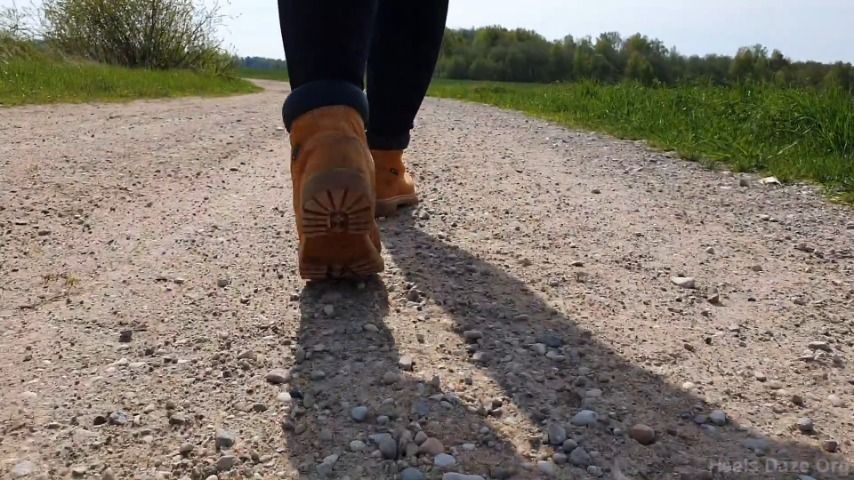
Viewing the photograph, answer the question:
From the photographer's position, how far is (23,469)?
1055mm

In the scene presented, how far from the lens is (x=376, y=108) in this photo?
212 cm

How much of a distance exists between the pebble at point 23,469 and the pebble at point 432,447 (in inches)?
22.0

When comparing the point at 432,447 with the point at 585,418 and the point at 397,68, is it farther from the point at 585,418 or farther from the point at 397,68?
the point at 397,68

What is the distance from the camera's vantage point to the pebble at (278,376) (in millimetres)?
1343

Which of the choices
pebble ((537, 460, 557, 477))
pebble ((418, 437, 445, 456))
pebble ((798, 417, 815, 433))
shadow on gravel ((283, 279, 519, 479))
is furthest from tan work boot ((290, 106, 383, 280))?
pebble ((798, 417, 815, 433))

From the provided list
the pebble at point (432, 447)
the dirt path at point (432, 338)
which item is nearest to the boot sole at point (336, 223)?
the dirt path at point (432, 338)

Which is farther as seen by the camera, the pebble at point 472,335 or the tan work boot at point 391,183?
the tan work boot at point 391,183

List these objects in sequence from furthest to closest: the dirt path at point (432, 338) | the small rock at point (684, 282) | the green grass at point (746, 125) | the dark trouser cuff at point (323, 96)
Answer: the green grass at point (746, 125) → the small rock at point (684, 282) → the dark trouser cuff at point (323, 96) → the dirt path at point (432, 338)

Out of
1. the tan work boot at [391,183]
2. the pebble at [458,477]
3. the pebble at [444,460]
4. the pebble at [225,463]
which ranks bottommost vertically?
the pebble at [225,463]

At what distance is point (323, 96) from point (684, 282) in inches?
41.2

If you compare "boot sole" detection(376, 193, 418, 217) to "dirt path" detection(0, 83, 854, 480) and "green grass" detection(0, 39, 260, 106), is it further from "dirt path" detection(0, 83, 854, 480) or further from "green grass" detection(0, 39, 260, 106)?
"green grass" detection(0, 39, 260, 106)

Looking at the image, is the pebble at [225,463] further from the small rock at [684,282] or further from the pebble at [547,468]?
the small rock at [684,282]

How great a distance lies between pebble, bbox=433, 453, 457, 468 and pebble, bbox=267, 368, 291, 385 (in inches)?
14.2

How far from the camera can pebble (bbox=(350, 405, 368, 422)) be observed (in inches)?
47.9
